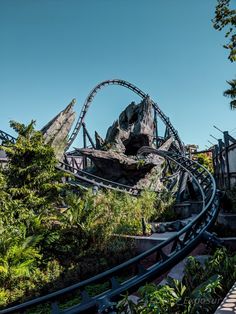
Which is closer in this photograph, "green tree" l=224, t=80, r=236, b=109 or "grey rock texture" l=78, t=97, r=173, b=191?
"green tree" l=224, t=80, r=236, b=109

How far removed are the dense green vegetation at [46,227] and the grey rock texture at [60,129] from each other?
13.0 ft

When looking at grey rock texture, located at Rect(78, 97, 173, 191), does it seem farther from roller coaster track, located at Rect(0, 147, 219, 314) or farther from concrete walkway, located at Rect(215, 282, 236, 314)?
concrete walkway, located at Rect(215, 282, 236, 314)

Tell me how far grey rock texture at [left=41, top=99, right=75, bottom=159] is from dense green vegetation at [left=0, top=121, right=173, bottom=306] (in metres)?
3.97

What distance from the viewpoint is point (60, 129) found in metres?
13.9

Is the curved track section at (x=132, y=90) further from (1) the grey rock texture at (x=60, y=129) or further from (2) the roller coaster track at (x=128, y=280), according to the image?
(2) the roller coaster track at (x=128, y=280)

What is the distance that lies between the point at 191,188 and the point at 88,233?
5453 millimetres

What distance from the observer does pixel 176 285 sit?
3.42m

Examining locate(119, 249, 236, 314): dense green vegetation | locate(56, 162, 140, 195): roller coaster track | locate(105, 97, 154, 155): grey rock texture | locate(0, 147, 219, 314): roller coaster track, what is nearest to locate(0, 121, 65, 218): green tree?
locate(56, 162, 140, 195): roller coaster track

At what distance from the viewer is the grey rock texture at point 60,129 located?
13398 mm

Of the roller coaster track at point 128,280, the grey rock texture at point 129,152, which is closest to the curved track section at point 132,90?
the grey rock texture at point 129,152

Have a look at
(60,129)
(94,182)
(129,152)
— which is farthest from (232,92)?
(129,152)

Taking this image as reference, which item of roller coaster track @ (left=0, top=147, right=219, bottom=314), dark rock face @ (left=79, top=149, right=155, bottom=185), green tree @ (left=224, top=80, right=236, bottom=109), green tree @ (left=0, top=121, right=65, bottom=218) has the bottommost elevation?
roller coaster track @ (left=0, top=147, right=219, bottom=314)

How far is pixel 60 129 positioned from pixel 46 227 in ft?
22.7

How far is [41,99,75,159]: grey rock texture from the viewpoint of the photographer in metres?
13.4
